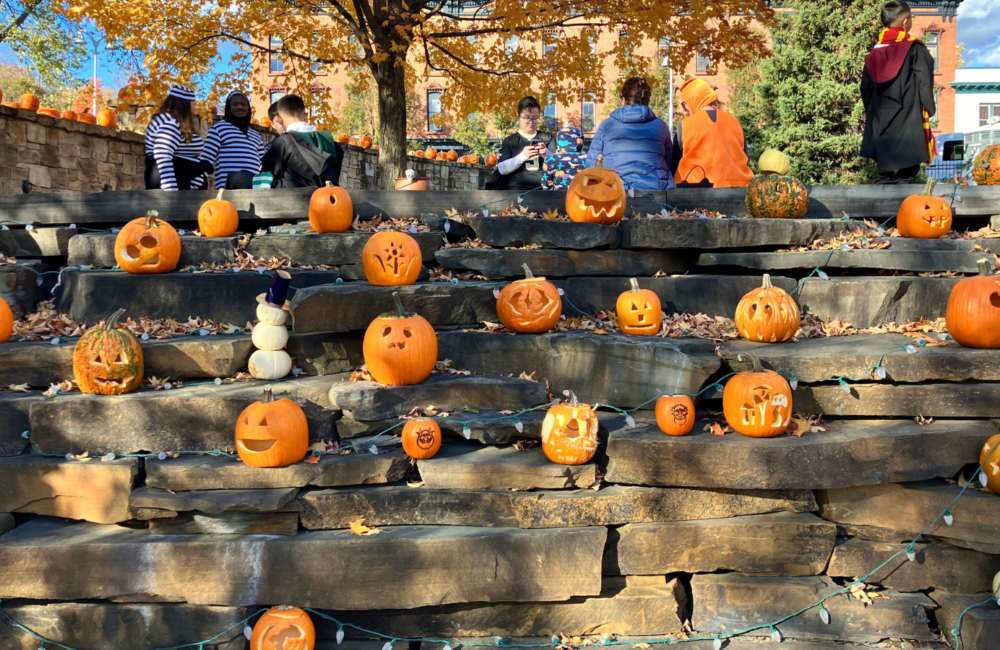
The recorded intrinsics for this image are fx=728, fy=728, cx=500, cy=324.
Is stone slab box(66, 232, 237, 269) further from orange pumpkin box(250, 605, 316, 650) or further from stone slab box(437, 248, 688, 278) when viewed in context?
orange pumpkin box(250, 605, 316, 650)

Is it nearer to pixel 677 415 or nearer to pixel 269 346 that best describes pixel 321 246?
pixel 269 346

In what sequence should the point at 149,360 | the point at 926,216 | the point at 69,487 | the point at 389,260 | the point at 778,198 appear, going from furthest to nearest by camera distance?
the point at 778,198 → the point at 926,216 → the point at 389,260 → the point at 149,360 → the point at 69,487

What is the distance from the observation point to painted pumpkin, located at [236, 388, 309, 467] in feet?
11.5

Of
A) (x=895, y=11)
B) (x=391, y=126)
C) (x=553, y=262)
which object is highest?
(x=895, y=11)

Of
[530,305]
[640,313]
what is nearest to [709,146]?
[640,313]

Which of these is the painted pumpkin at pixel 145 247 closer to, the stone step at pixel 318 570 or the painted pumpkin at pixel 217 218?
the painted pumpkin at pixel 217 218

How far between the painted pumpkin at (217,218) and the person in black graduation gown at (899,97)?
5.21 metres

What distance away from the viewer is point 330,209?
195 inches

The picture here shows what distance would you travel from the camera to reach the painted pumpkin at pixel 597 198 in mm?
4852

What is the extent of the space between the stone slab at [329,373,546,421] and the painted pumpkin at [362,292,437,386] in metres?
0.06

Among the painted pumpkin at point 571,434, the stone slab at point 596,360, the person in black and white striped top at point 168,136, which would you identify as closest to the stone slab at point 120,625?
the painted pumpkin at point 571,434

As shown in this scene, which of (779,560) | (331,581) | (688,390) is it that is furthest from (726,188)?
(331,581)

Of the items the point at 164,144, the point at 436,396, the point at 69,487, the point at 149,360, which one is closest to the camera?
the point at 69,487

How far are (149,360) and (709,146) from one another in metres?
4.63
